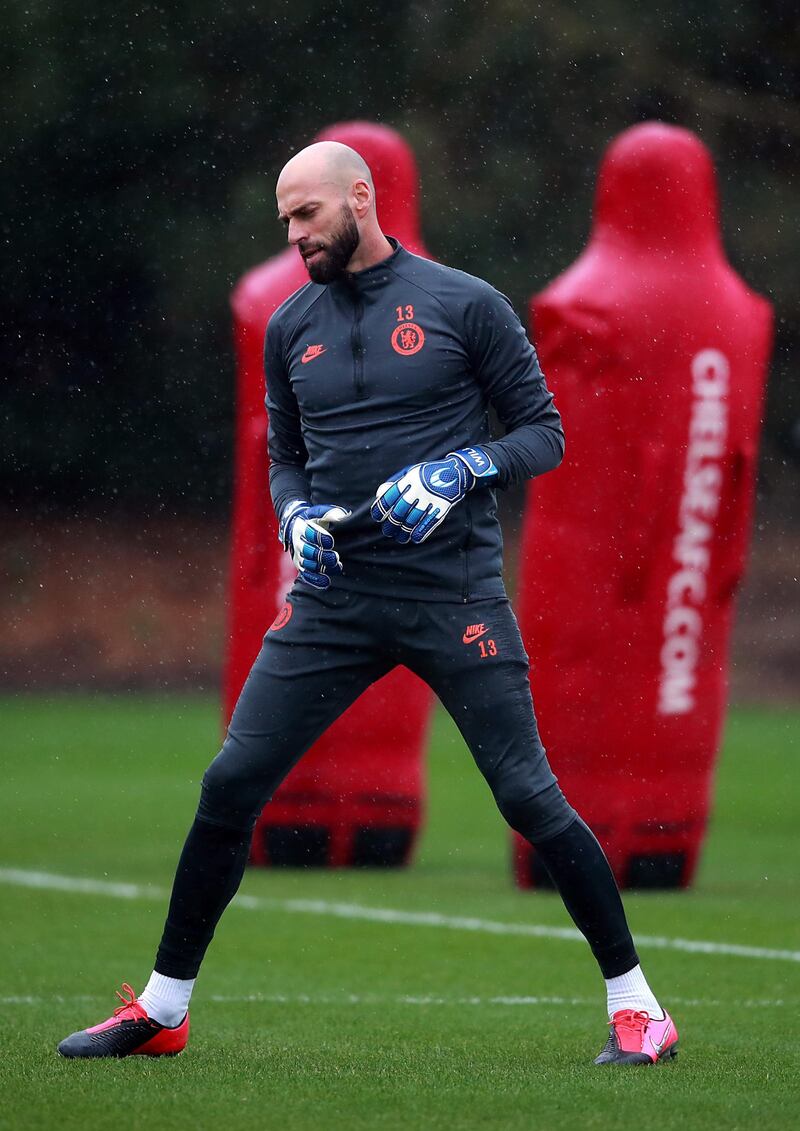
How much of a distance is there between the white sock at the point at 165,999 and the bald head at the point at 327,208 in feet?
6.01

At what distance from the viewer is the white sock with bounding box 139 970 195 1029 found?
5.54 m

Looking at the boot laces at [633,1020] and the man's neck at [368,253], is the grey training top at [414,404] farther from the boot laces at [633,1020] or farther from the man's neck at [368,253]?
the boot laces at [633,1020]

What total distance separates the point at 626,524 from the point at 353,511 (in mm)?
4243

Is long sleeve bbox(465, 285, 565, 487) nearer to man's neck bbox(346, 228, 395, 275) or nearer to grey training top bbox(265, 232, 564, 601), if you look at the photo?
grey training top bbox(265, 232, 564, 601)

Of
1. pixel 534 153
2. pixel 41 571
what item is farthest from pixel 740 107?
pixel 41 571

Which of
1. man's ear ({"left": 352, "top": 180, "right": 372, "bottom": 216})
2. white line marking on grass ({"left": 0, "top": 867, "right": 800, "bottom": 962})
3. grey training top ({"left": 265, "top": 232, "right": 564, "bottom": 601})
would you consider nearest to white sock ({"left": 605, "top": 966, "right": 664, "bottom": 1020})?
grey training top ({"left": 265, "top": 232, "right": 564, "bottom": 601})

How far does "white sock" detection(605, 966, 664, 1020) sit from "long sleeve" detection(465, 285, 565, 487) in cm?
128

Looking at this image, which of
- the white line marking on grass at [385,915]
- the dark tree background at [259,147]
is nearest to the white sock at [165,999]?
the white line marking on grass at [385,915]

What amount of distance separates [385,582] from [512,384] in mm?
607

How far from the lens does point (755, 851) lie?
11.5m

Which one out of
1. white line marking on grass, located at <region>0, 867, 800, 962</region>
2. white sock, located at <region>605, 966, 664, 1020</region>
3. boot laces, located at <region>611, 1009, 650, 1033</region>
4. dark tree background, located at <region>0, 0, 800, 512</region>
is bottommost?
white line marking on grass, located at <region>0, 867, 800, 962</region>

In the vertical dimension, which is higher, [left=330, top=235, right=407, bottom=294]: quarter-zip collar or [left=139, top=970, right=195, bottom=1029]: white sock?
[left=330, top=235, right=407, bottom=294]: quarter-zip collar

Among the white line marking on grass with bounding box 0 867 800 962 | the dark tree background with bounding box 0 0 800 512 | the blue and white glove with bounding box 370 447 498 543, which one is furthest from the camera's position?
the dark tree background with bounding box 0 0 800 512

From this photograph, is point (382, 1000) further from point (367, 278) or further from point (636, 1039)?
point (367, 278)
